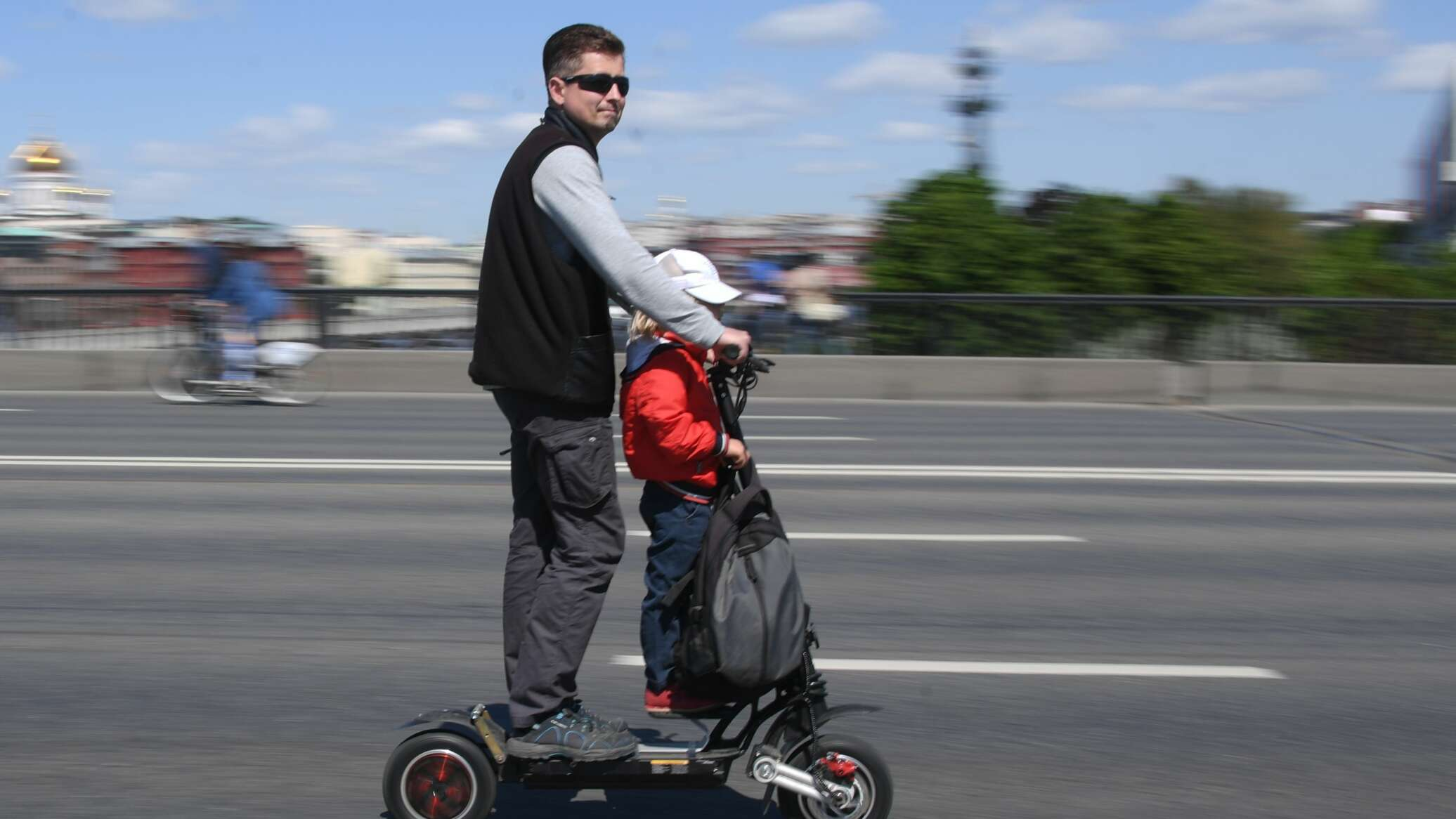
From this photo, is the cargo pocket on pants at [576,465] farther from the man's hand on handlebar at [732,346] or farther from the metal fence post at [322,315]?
the metal fence post at [322,315]

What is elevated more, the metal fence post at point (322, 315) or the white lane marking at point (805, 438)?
the metal fence post at point (322, 315)

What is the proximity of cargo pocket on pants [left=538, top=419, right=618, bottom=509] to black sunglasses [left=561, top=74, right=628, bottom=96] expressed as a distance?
2.62ft

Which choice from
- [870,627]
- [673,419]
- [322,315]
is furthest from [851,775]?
[322,315]

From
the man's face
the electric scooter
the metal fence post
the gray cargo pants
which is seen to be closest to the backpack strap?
the gray cargo pants

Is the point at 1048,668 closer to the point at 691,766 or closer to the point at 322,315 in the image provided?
the point at 691,766

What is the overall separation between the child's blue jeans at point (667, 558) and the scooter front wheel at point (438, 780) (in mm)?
484

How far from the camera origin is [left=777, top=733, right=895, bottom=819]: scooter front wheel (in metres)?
3.71

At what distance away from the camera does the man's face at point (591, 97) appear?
367 cm

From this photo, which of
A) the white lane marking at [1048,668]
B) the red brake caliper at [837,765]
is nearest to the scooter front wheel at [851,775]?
the red brake caliper at [837,765]

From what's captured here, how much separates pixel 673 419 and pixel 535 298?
435 mm

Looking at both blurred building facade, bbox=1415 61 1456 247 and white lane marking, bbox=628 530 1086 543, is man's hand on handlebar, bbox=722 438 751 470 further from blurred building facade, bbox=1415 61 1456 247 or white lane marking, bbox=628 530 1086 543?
blurred building facade, bbox=1415 61 1456 247

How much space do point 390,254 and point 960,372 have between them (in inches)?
337

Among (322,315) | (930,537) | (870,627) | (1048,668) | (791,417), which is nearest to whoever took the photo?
(1048,668)

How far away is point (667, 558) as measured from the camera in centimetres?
381
